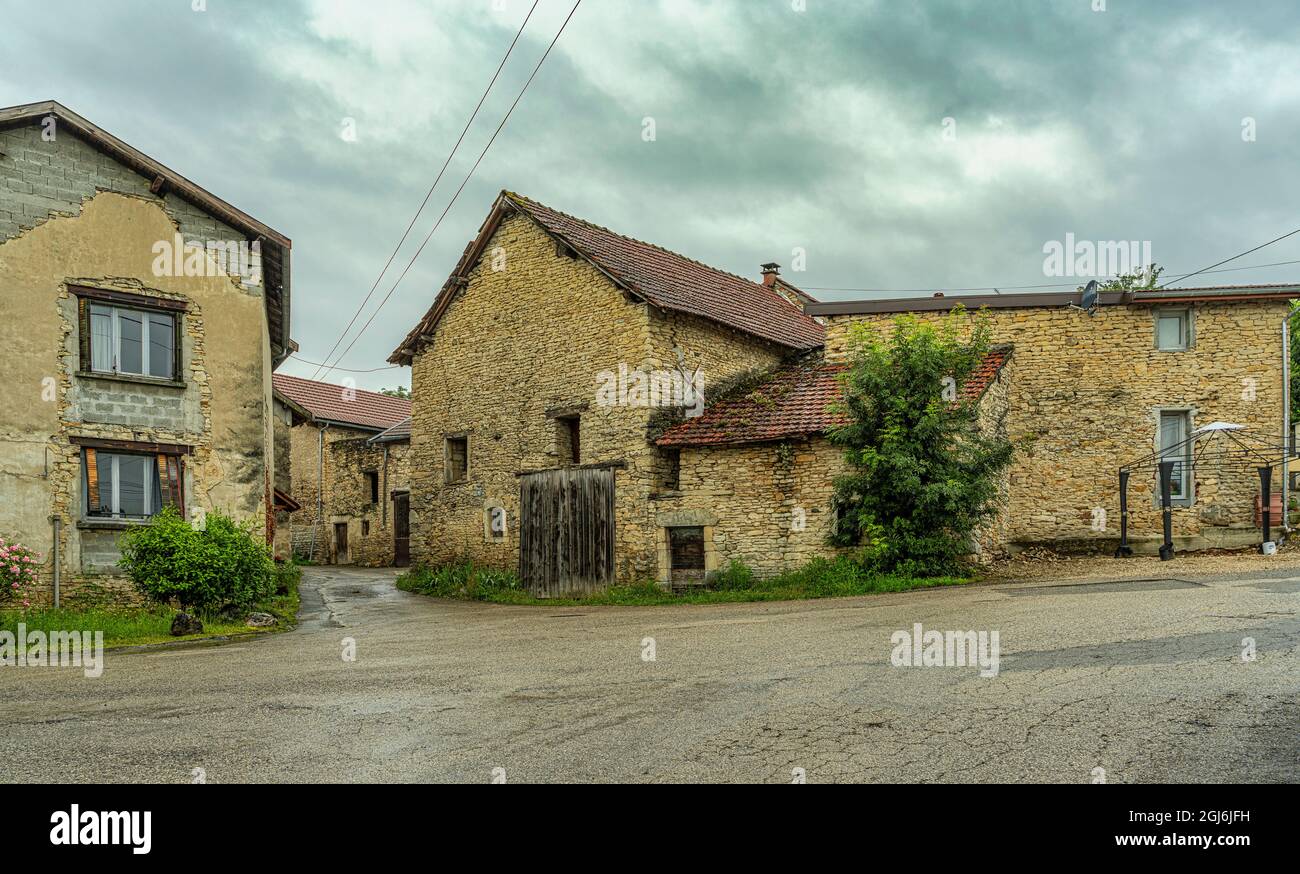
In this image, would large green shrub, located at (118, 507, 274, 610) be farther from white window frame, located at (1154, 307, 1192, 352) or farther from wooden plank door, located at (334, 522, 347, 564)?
wooden plank door, located at (334, 522, 347, 564)

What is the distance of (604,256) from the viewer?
21.5 m

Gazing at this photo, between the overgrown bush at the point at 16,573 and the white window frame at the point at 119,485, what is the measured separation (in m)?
1.20

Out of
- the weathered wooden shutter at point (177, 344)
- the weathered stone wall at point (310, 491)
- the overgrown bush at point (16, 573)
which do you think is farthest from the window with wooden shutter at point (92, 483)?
the weathered stone wall at point (310, 491)

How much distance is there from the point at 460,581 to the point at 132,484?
312 inches

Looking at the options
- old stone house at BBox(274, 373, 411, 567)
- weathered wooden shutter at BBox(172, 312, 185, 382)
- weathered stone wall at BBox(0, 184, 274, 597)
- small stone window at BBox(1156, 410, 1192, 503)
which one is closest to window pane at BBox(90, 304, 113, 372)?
weathered stone wall at BBox(0, 184, 274, 597)

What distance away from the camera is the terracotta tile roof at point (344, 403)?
121 ft

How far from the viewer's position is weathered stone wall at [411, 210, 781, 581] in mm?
20047

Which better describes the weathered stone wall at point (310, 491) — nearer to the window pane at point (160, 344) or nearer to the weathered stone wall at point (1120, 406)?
the window pane at point (160, 344)

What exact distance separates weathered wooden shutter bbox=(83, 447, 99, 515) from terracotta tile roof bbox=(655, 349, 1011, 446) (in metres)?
9.92

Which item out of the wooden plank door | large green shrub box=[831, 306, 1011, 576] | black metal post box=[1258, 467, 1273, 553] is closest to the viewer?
large green shrub box=[831, 306, 1011, 576]

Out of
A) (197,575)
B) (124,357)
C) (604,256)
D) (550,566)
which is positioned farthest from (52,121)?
(550,566)

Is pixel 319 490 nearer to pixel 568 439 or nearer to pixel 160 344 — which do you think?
pixel 568 439

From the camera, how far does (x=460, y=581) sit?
22.6m
